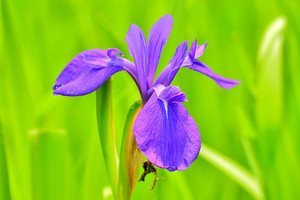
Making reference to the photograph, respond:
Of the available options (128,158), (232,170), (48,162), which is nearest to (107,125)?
(128,158)

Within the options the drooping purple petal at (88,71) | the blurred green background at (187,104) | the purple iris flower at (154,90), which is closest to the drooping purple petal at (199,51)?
the purple iris flower at (154,90)

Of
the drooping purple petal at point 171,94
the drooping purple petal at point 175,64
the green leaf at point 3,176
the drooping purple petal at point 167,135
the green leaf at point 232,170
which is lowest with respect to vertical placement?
the green leaf at point 232,170

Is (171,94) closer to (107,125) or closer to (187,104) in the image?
(107,125)

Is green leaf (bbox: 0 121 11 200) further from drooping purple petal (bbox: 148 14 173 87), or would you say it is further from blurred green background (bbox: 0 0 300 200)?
drooping purple petal (bbox: 148 14 173 87)

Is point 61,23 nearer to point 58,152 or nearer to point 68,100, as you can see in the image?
point 68,100

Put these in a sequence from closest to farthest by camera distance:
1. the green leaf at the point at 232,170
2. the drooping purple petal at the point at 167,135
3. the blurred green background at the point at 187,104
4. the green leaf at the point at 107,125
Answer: the drooping purple petal at the point at 167,135 → the green leaf at the point at 107,125 → the blurred green background at the point at 187,104 → the green leaf at the point at 232,170

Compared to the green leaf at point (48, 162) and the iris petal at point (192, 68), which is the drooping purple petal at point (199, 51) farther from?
the green leaf at point (48, 162)
